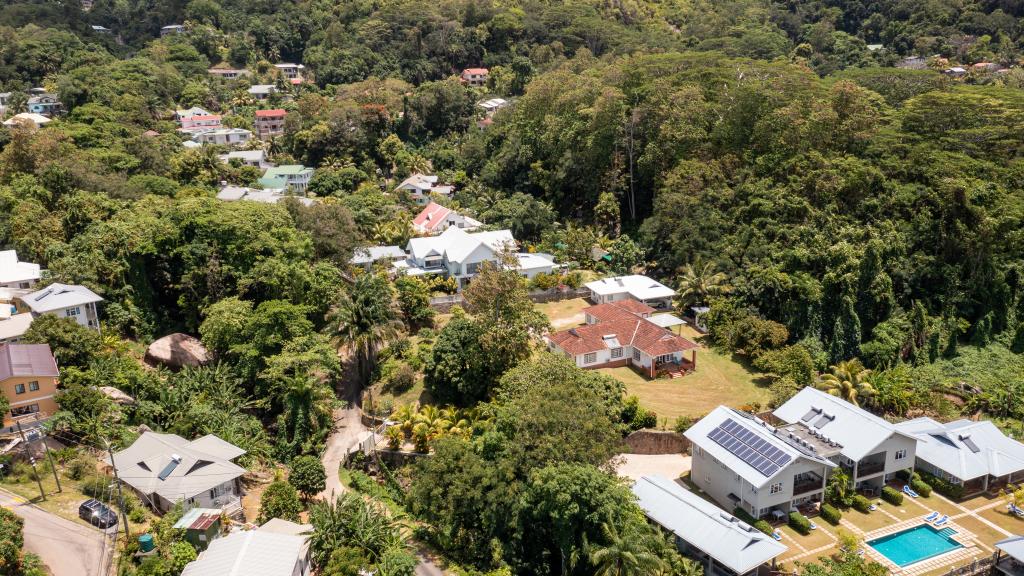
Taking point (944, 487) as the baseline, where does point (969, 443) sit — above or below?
above

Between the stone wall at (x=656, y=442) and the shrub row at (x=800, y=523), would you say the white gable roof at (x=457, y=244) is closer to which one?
the stone wall at (x=656, y=442)

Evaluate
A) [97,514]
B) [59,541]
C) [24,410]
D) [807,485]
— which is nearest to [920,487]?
[807,485]

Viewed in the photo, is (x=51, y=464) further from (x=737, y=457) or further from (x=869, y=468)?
(x=869, y=468)

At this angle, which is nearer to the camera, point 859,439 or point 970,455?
point 859,439

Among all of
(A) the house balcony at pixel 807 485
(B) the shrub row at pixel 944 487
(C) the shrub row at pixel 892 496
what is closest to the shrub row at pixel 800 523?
(A) the house balcony at pixel 807 485

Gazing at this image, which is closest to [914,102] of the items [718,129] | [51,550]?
[718,129]

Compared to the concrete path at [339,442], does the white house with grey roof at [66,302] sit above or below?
above
